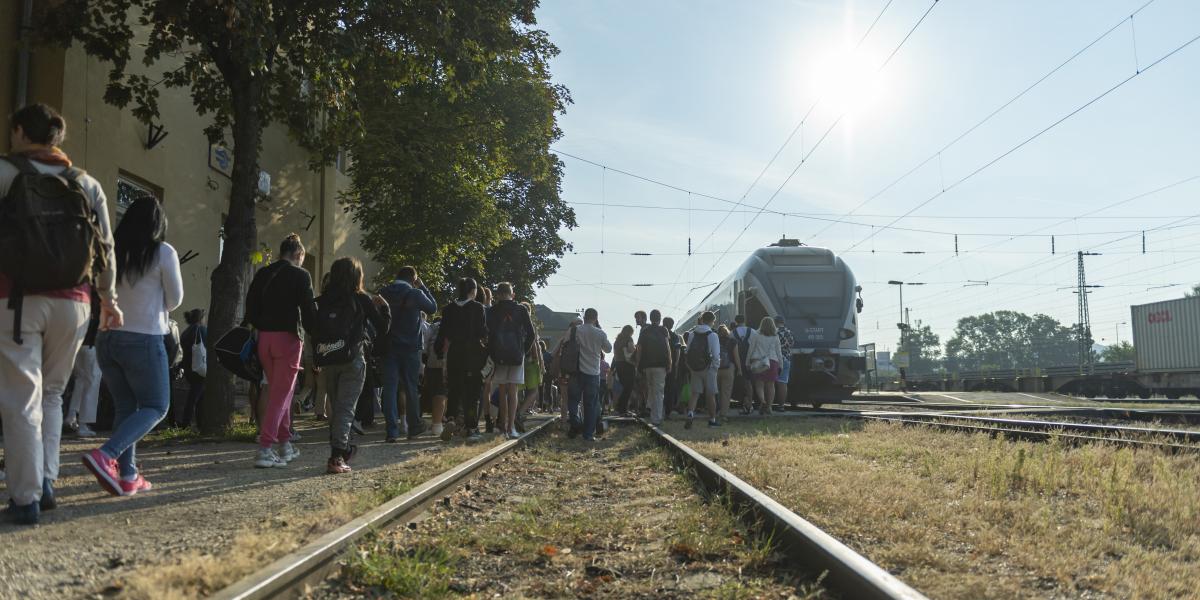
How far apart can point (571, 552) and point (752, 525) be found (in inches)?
39.3

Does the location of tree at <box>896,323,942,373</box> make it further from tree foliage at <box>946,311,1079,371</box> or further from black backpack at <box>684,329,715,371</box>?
black backpack at <box>684,329,715,371</box>

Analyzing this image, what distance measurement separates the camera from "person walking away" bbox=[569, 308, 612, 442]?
1226cm

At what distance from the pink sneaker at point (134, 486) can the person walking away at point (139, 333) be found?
9 cm

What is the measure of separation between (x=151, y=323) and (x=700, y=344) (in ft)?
31.0

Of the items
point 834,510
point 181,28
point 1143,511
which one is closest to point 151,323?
point 834,510

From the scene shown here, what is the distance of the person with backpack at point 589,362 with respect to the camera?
483 inches

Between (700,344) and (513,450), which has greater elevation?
(700,344)

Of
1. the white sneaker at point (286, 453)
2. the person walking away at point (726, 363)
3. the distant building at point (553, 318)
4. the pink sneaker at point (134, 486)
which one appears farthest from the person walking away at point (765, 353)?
the distant building at point (553, 318)

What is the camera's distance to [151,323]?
546 centimetres

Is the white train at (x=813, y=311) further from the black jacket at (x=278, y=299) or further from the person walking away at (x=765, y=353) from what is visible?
the black jacket at (x=278, y=299)

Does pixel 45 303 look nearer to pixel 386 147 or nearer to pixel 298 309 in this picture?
pixel 298 309

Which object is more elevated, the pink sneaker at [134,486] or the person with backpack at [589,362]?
the person with backpack at [589,362]

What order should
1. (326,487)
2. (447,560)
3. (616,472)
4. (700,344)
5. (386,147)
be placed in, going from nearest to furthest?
(447,560) < (326,487) < (616,472) < (700,344) < (386,147)

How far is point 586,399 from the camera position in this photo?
12.4m
